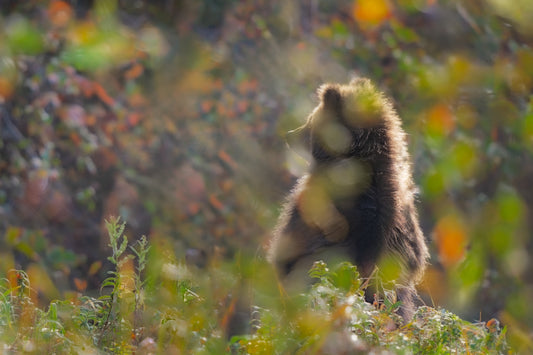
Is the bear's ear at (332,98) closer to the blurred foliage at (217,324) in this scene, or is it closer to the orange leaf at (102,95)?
the blurred foliage at (217,324)

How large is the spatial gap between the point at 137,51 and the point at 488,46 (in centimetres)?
370

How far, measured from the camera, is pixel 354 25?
916 cm

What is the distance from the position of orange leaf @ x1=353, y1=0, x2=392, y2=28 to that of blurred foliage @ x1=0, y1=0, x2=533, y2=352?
31mm

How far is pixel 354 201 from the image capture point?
377 cm

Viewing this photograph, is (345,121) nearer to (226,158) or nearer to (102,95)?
(226,158)

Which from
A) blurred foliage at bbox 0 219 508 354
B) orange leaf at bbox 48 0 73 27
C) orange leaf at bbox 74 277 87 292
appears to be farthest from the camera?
orange leaf at bbox 48 0 73 27

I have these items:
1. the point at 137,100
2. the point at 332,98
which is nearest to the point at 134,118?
the point at 137,100

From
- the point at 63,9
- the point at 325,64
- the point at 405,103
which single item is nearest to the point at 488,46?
the point at 405,103

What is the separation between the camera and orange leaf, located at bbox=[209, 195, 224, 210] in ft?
25.8

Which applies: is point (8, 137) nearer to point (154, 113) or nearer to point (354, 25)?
point (154, 113)

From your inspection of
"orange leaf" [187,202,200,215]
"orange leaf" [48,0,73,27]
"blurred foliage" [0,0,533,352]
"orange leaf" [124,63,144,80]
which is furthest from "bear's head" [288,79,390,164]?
"orange leaf" [124,63,144,80]

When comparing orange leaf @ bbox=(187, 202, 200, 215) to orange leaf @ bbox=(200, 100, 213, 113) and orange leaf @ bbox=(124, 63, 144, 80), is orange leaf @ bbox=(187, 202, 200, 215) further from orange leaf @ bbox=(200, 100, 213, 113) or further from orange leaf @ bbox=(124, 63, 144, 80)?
orange leaf @ bbox=(124, 63, 144, 80)

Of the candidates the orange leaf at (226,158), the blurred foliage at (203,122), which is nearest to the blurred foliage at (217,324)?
the blurred foliage at (203,122)

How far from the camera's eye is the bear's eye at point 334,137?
4.09 m
